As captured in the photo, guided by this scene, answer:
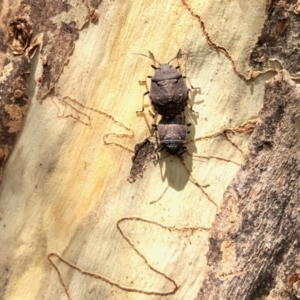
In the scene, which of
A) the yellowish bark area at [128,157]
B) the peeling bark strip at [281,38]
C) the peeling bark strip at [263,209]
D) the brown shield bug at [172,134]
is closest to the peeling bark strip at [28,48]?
the yellowish bark area at [128,157]

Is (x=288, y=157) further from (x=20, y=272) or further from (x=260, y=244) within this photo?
(x=20, y=272)

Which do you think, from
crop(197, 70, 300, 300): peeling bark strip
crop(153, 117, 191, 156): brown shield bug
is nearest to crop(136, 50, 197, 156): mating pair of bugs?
crop(153, 117, 191, 156): brown shield bug

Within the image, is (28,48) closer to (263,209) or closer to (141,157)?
(141,157)

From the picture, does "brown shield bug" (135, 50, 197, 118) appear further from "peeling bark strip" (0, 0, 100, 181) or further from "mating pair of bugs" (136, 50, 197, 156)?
"peeling bark strip" (0, 0, 100, 181)

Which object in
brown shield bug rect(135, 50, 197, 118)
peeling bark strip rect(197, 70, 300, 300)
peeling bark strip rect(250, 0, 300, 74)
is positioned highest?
peeling bark strip rect(250, 0, 300, 74)

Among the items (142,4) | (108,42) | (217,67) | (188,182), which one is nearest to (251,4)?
(217,67)

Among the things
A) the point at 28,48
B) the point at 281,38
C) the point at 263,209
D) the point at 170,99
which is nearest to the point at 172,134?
the point at 170,99
